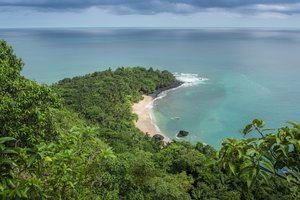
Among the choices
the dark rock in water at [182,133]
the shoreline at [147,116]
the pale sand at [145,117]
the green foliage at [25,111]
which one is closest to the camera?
the green foliage at [25,111]

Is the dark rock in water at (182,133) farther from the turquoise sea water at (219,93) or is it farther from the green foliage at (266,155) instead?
the green foliage at (266,155)

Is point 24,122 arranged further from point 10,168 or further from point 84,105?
point 84,105

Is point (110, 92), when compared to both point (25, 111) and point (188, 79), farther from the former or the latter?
point (25, 111)

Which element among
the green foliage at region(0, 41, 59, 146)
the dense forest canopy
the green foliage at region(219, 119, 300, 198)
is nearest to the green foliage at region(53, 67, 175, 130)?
the dense forest canopy

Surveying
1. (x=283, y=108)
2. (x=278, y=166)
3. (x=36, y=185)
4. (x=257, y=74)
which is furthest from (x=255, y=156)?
(x=257, y=74)

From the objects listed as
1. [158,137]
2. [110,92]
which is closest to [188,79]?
[110,92]

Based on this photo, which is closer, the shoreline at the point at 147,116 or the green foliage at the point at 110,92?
the green foliage at the point at 110,92

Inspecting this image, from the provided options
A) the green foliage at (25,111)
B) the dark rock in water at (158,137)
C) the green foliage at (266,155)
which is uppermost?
the green foliage at (266,155)

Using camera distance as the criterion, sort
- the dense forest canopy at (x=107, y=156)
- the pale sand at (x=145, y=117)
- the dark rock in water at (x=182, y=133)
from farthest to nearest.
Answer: the pale sand at (x=145, y=117) < the dark rock in water at (x=182, y=133) < the dense forest canopy at (x=107, y=156)

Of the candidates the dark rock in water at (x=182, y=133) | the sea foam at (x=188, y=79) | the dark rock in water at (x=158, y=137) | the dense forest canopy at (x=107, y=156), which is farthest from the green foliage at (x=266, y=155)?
the sea foam at (x=188, y=79)
